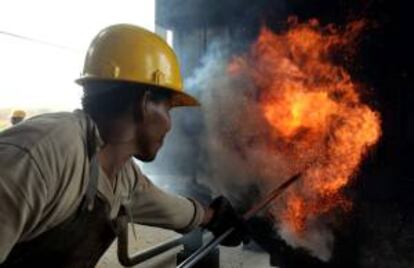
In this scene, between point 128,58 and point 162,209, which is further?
point 162,209

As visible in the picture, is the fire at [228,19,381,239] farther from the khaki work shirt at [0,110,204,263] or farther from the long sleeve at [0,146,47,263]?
the long sleeve at [0,146,47,263]

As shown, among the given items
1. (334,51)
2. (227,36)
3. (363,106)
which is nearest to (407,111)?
(363,106)

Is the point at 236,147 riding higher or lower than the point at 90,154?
lower

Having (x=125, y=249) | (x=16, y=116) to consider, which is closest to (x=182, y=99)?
(x=125, y=249)

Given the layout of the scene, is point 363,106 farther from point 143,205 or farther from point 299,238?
point 143,205

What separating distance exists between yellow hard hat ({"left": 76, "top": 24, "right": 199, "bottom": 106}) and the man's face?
0.12 meters

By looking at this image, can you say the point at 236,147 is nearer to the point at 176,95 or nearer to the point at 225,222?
the point at 225,222

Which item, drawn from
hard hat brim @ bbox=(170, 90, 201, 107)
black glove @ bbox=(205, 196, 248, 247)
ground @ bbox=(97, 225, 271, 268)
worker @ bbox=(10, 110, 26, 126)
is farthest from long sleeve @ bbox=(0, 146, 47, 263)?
worker @ bbox=(10, 110, 26, 126)

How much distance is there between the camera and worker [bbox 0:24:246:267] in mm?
1438

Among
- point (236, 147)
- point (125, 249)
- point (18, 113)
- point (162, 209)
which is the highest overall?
point (18, 113)

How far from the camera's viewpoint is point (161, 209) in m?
2.67

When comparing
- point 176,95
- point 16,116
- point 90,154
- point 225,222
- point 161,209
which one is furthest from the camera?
point 16,116

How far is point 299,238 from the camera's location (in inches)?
162

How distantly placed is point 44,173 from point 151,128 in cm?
64
